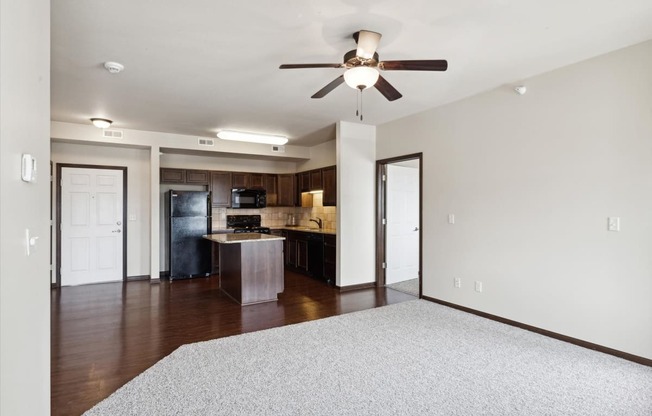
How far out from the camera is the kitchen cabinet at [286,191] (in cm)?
759

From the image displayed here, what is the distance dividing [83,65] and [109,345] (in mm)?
2656

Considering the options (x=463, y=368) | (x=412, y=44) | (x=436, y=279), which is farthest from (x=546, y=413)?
(x=412, y=44)

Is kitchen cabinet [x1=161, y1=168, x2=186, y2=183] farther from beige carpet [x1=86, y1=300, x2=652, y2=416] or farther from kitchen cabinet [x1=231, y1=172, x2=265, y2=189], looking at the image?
beige carpet [x1=86, y1=300, x2=652, y2=416]

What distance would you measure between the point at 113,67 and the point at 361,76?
2357 millimetres

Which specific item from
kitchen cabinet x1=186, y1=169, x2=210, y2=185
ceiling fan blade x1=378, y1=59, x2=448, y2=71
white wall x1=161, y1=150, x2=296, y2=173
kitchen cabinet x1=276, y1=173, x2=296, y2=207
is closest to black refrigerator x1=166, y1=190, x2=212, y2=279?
kitchen cabinet x1=186, y1=169, x2=210, y2=185

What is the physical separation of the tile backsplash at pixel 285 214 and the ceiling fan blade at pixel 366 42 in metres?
4.21

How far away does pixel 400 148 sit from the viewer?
205 inches

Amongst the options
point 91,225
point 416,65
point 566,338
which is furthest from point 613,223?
point 91,225

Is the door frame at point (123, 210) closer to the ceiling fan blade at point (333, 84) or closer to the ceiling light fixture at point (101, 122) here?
the ceiling light fixture at point (101, 122)

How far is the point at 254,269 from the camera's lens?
4645mm

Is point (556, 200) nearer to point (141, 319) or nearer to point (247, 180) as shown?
point (141, 319)

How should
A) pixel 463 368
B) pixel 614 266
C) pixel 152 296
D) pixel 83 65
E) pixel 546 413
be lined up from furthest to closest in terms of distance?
1. pixel 152 296
2. pixel 83 65
3. pixel 614 266
4. pixel 463 368
5. pixel 546 413

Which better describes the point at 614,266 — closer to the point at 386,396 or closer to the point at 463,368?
the point at 463,368
